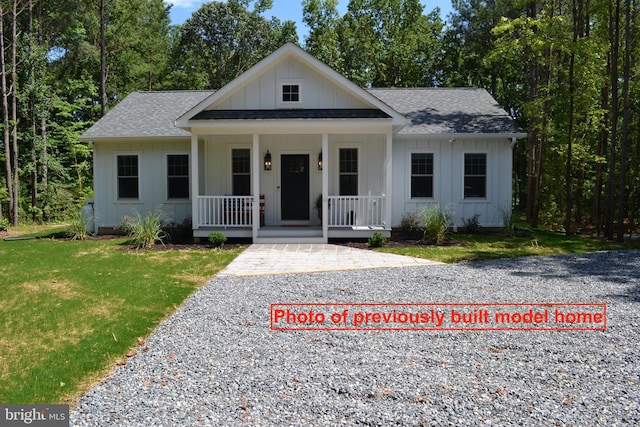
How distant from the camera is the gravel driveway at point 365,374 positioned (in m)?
3.30

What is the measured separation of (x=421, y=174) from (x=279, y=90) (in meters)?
4.71

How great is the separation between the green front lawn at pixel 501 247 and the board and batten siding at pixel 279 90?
4.34 meters

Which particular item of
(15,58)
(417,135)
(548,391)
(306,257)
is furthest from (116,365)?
(15,58)

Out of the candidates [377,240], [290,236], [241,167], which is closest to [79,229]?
[241,167]

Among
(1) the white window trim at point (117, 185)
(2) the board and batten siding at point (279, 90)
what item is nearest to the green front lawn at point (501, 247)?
(2) the board and batten siding at point (279, 90)

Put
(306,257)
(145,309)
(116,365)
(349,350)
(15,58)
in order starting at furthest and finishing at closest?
(15,58), (306,257), (145,309), (349,350), (116,365)

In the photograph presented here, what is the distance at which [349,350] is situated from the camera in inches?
180

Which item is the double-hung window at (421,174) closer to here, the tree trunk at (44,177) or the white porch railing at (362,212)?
the white porch railing at (362,212)

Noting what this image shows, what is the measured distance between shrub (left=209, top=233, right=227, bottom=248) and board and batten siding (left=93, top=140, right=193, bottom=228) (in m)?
2.67

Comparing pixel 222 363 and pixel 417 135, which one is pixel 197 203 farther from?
pixel 222 363

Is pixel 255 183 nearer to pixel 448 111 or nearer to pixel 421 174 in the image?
pixel 421 174

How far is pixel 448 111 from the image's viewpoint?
15.1m

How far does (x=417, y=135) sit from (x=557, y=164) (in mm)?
6335

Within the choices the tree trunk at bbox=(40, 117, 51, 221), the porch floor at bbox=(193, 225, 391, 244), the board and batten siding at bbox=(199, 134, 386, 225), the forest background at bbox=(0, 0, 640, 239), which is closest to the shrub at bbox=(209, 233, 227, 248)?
the porch floor at bbox=(193, 225, 391, 244)
